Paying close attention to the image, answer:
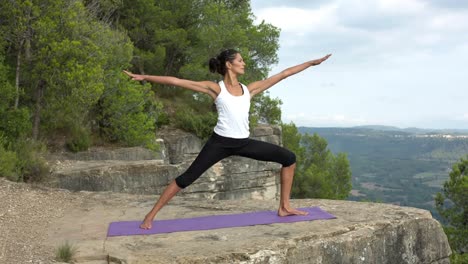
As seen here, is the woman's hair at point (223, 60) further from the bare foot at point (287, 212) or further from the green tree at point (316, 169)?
the green tree at point (316, 169)

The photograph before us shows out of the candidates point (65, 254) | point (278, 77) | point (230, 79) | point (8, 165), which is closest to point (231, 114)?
point (230, 79)

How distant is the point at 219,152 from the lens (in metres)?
6.22

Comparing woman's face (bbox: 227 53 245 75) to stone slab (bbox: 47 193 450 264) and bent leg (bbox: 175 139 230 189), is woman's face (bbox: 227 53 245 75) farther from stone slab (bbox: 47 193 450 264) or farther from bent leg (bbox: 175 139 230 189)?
stone slab (bbox: 47 193 450 264)

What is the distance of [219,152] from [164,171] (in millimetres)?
8705

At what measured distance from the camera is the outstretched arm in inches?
263

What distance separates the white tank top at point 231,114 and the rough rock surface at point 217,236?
1.44 meters

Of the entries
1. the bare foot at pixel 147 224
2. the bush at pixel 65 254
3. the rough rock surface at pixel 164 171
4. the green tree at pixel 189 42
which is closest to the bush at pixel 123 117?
the rough rock surface at pixel 164 171

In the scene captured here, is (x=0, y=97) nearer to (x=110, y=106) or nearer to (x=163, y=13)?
(x=110, y=106)

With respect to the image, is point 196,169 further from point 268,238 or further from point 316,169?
point 316,169

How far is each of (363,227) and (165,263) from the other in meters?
3.11

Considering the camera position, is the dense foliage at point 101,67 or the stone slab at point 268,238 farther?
the dense foliage at point 101,67

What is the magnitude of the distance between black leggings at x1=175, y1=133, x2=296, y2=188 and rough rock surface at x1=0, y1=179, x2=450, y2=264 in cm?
84

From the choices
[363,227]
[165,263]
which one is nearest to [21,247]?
[165,263]

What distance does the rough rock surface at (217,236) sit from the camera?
17.8 ft
